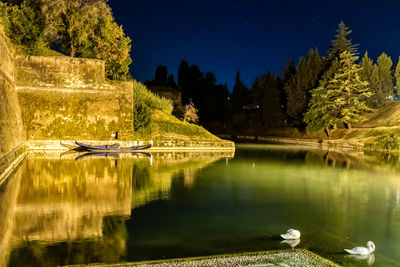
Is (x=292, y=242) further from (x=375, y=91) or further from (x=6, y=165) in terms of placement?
(x=375, y=91)

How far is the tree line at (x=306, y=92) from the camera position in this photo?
3881 cm

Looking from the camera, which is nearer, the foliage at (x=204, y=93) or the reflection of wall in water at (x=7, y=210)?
the reflection of wall in water at (x=7, y=210)

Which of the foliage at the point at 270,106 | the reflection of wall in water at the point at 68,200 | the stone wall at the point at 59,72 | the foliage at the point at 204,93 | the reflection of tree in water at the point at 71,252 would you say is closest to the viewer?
the reflection of tree in water at the point at 71,252

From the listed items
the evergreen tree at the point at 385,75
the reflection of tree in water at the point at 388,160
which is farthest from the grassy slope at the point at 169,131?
the evergreen tree at the point at 385,75

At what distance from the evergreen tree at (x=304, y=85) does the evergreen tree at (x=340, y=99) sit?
224 inches

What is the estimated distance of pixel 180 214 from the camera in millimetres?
8195

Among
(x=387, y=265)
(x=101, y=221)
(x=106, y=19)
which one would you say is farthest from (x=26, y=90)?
(x=387, y=265)

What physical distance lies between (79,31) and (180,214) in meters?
24.6

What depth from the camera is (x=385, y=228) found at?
7.45 meters

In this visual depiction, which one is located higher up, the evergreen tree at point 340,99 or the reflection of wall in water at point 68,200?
the evergreen tree at point 340,99

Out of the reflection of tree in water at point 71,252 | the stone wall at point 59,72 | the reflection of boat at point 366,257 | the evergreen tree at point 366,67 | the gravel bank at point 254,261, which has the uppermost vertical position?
the evergreen tree at point 366,67

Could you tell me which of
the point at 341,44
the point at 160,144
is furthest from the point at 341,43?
the point at 160,144

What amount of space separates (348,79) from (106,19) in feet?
85.9

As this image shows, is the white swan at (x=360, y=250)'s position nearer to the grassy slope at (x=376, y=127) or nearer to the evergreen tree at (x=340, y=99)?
the grassy slope at (x=376, y=127)
